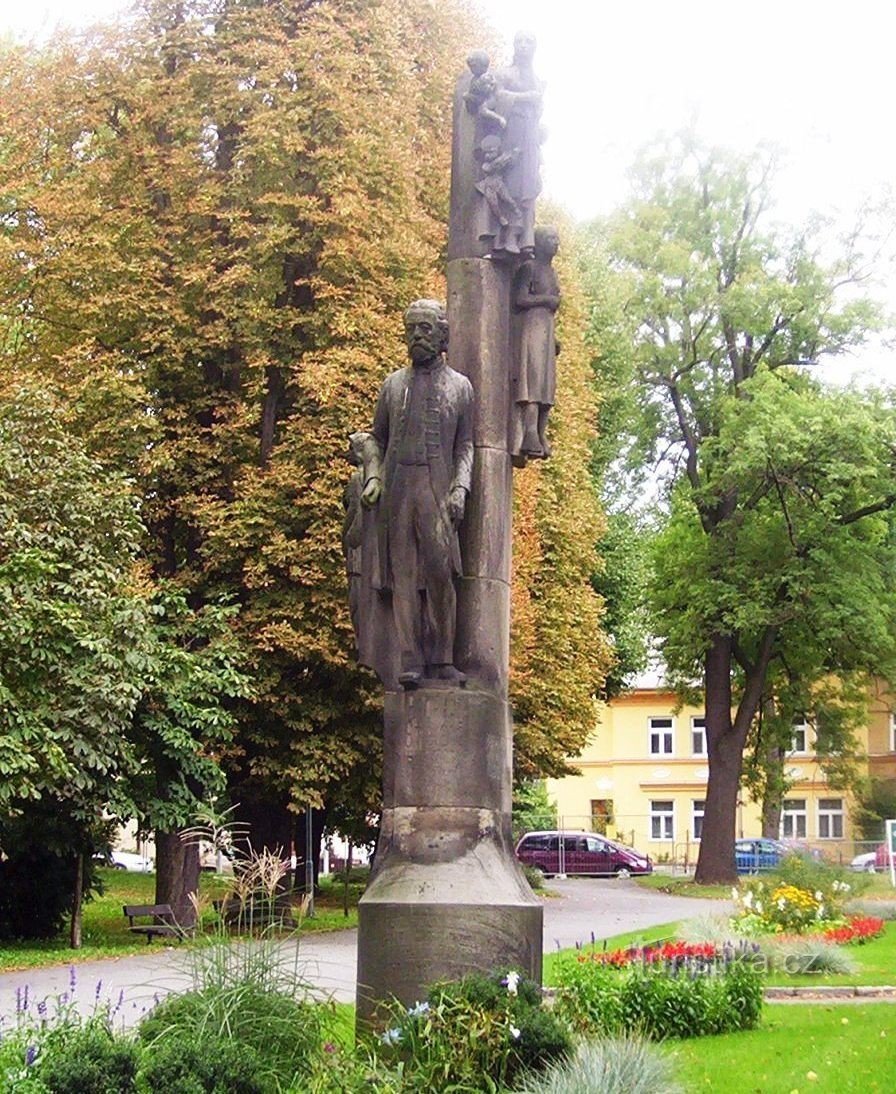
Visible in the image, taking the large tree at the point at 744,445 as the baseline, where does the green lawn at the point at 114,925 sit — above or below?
below

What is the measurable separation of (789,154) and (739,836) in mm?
35673

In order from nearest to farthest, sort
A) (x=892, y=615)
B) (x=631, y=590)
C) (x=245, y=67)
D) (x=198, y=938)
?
(x=198, y=938) → (x=245, y=67) → (x=892, y=615) → (x=631, y=590)

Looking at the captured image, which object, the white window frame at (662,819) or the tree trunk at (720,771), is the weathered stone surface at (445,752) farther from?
the white window frame at (662,819)

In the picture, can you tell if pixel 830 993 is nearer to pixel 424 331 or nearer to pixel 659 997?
pixel 659 997

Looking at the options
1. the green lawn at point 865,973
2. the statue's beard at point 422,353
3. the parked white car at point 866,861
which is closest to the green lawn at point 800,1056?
the green lawn at point 865,973

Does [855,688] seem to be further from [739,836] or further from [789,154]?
[739,836]

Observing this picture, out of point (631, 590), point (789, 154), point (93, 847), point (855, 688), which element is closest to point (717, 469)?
point (631, 590)

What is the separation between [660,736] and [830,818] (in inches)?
312

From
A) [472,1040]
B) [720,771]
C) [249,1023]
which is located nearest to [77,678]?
[249,1023]

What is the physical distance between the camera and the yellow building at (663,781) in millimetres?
72500

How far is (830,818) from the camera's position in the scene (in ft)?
237

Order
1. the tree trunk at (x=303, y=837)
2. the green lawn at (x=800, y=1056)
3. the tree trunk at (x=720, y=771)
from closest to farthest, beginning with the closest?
the green lawn at (x=800, y=1056)
the tree trunk at (x=303, y=837)
the tree trunk at (x=720, y=771)

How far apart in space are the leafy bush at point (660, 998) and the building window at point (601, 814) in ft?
183

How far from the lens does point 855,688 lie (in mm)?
49312
